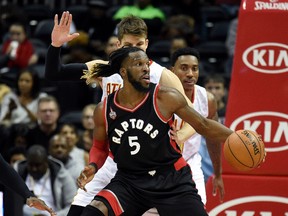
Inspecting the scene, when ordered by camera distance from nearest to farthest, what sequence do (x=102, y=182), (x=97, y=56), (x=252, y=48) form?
1. (x=102, y=182)
2. (x=252, y=48)
3. (x=97, y=56)

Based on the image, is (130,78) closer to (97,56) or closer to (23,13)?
(97,56)

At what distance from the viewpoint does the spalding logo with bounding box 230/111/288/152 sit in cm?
775

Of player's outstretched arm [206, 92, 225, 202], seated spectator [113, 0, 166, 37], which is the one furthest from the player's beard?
seated spectator [113, 0, 166, 37]

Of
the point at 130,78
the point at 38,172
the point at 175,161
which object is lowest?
the point at 38,172

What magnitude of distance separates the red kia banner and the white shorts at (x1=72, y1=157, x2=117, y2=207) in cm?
122

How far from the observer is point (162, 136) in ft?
21.5

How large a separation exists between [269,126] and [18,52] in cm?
582

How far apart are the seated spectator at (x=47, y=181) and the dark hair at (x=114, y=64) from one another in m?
2.90

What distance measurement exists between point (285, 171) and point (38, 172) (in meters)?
2.97

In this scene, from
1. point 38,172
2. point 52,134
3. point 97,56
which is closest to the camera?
point 38,172

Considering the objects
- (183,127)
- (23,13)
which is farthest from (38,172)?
(23,13)

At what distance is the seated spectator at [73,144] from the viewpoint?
34.4 ft

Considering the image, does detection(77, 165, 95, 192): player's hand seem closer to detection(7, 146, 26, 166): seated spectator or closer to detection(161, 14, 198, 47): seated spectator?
detection(7, 146, 26, 166): seated spectator

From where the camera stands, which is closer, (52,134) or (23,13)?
(52,134)
